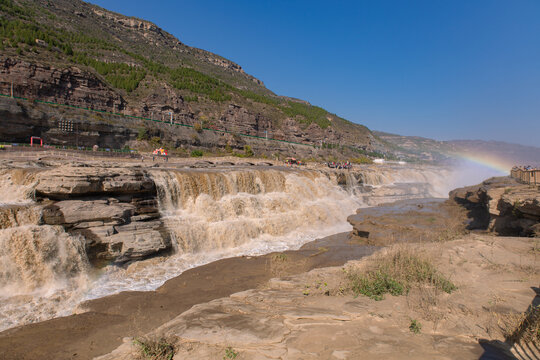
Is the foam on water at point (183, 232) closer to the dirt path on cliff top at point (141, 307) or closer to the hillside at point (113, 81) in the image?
the dirt path on cliff top at point (141, 307)

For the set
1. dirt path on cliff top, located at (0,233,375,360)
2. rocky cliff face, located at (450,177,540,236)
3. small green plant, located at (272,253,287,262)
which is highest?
rocky cliff face, located at (450,177,540,236)

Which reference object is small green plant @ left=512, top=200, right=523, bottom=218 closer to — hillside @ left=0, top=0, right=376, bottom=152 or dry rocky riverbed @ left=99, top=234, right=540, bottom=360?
dry rocky riverbed @ left=99, top=234, right=540, bottom=360

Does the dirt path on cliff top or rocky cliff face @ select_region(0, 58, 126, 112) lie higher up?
rocky cliff face @ select_region(0, 58, 126, 112)

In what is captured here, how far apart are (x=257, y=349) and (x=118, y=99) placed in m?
46.5

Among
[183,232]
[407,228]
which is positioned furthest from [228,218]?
[407,228]

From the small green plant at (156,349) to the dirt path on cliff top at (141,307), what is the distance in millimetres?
2493

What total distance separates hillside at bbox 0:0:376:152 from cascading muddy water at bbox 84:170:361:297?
2171 cm

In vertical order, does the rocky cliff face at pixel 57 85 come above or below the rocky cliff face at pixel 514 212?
above

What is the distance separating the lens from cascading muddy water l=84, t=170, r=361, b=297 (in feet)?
33.4

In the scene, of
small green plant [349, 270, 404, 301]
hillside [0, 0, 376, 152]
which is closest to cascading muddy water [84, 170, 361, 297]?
small green plant [349, 270, 404, 301]

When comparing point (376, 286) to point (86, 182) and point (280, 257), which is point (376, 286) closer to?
point (280, 257)

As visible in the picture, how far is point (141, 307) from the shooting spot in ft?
23.4

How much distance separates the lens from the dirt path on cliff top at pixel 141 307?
5402mm

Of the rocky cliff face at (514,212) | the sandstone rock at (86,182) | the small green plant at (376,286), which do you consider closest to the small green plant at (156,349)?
the small green plant at (376,286)
